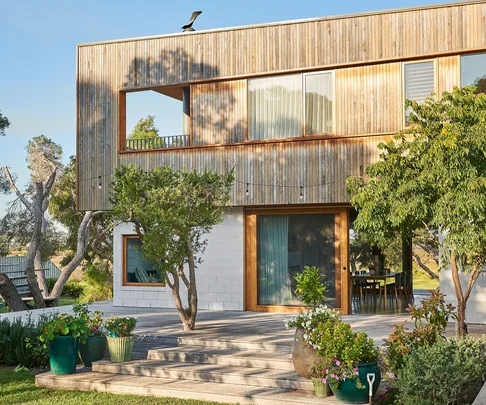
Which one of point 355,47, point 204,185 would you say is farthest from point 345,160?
point 204,185

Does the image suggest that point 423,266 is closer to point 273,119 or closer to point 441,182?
point 273,119

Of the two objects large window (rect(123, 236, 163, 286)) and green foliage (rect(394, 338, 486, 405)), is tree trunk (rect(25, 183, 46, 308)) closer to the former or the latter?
large window (rect(123, 236, 163, 286))

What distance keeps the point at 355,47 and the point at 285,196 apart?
319cm

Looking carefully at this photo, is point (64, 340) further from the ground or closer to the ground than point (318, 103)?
closer to the ground

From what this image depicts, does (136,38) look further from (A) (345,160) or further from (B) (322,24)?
(A) (345,160)

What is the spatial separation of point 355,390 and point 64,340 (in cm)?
387

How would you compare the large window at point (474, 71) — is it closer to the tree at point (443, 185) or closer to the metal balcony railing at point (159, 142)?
the tree at point (443, 185)

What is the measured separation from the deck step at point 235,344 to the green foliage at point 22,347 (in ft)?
6.55

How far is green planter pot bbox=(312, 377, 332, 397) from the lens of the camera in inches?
293

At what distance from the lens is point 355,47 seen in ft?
42.7

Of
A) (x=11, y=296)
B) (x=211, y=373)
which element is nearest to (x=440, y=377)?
(x=211, y=373)

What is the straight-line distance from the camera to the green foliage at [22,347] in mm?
9766

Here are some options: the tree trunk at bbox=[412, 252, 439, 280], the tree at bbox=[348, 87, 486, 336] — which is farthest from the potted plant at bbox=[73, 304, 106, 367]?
the tree trunk at bbox=[412, 252, 439, 280]

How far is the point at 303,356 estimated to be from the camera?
25.7 feet
